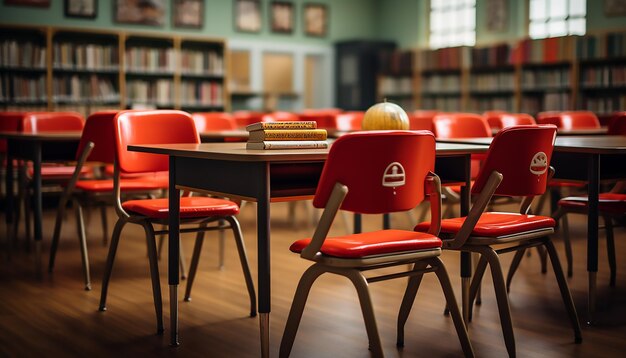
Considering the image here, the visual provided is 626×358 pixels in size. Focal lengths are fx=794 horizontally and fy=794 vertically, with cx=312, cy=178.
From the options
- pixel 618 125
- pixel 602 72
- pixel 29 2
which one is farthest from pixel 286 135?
pixel 29 2

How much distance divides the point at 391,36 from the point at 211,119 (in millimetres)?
6767

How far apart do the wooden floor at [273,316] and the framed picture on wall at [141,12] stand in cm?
591

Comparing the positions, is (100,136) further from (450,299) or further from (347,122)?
(347,122)

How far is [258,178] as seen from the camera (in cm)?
233

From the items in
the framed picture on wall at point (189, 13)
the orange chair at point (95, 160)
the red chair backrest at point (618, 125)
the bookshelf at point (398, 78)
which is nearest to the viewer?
the orange chair at point (95, 160)

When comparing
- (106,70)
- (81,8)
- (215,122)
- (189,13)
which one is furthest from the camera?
(189,13)

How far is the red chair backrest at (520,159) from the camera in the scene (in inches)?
101

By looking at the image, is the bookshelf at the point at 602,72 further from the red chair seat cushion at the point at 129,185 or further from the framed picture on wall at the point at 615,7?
the red chair seat cushion at the point at 129,185

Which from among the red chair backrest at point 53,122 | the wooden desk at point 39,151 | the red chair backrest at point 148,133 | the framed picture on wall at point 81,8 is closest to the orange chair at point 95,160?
the wooden desk at point 39,151

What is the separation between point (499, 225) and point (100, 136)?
2027 mm

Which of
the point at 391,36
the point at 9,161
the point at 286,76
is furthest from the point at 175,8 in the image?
the point at 9,161

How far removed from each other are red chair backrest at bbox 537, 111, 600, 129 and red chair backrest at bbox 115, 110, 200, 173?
3.05 metres

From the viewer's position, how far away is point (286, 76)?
11.6 meters

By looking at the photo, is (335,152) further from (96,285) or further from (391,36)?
(391,36)
